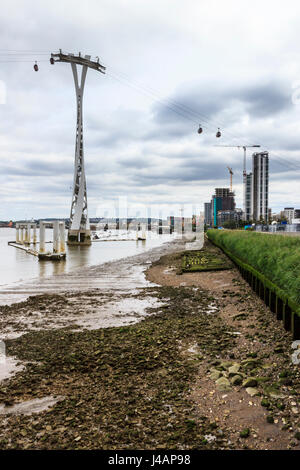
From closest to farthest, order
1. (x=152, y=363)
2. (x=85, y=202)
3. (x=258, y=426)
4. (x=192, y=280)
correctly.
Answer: (x=258, y=426), (x=152, y=363), (x=192, y=280), (x=85, y=202)

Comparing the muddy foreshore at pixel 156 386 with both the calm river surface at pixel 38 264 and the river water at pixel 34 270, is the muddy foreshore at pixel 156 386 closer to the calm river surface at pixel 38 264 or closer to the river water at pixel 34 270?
the river water at pixel 34 270

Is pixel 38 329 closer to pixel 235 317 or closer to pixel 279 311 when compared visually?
pixel 235 317

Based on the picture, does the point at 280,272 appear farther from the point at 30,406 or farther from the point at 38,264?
the point at 38,264

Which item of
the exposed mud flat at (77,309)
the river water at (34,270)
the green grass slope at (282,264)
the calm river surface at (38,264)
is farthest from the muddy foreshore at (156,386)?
the calm river surface at (38,264)

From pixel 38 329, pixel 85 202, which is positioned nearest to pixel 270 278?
pixel 38 329

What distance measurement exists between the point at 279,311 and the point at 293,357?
4.06 m

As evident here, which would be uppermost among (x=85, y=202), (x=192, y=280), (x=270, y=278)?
(x=85, y=202)

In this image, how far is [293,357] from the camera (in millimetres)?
8781

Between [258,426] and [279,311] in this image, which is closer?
[258,426]

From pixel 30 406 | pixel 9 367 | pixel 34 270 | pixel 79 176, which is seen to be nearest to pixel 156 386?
pixel 30 406

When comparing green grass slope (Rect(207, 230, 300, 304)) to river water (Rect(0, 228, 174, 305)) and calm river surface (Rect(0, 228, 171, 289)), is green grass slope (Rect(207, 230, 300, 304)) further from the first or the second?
calm river surface (Rect(0, 228, 171, 289))

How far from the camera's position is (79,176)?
323ft

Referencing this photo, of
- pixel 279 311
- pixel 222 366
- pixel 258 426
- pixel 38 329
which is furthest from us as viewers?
pixel 38 329

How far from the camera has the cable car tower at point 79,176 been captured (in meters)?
88.2
